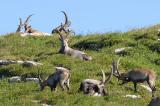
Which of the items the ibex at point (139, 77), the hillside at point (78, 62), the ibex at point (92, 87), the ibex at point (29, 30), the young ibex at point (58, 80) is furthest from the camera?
the ibex at point (29, 30)

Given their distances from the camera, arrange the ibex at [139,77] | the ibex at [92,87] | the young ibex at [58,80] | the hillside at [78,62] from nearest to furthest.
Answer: the hillside at [78,62] → the ibex at [92,87] → the young ibex at [58,80] → the ibex at [139,77]

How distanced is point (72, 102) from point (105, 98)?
140 centimetres

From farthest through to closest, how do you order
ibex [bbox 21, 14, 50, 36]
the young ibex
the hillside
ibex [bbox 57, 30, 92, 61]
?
ibex [bbox 21, 14, 50, 36], ibex [bbox 57, 30, 92, 61], the young ibex, the hillside

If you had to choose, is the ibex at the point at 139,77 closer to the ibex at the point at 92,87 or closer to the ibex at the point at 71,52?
the ibex at the point at 92,87

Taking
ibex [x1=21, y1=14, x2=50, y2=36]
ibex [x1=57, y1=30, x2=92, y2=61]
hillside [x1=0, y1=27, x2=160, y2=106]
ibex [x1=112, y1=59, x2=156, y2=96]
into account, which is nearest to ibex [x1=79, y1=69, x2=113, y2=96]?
hillside [x1=0, y1=27, x2=160, y2=106]

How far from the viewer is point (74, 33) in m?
35.7

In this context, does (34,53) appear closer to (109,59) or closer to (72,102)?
(109,59)

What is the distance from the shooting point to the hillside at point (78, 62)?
22.0 metres

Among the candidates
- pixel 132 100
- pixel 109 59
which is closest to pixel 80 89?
pixel 132 100

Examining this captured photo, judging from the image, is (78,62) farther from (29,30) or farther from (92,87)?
(29,30)

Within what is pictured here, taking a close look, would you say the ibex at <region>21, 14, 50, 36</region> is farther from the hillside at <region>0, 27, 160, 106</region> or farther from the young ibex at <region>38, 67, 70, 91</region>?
the young ibex at <region>38, 67, 70, 91</region>

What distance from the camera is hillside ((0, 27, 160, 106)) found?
867 inches

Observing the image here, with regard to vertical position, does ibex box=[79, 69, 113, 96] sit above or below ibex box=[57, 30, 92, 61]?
below

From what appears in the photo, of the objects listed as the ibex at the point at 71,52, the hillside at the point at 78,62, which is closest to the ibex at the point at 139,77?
the hillside at the point at 78,62
